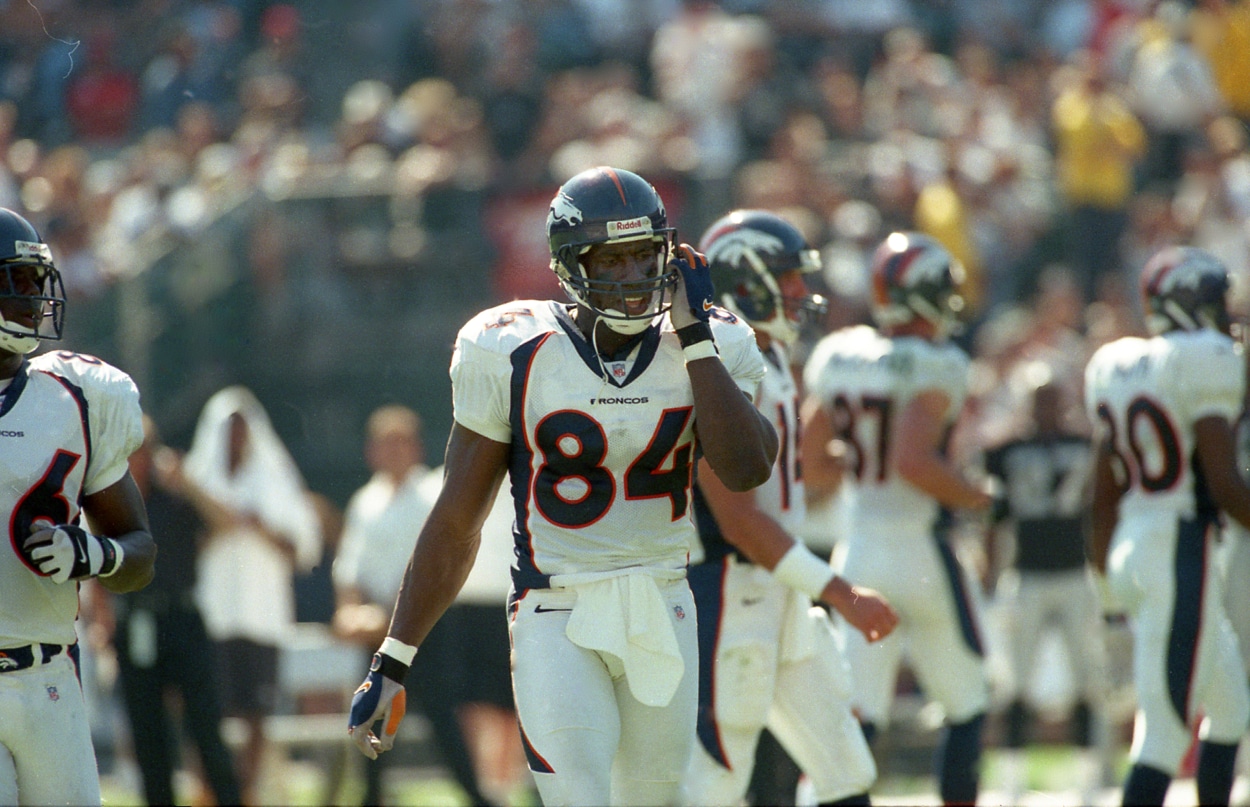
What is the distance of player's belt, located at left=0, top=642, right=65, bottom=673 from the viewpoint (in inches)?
166

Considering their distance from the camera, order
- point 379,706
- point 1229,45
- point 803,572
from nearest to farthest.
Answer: point 379,706, point 803,572, point 1229,45

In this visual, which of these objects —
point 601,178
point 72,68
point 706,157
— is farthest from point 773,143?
point 601,178

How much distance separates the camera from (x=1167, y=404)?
19.6 ft

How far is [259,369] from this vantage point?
11.6 metres

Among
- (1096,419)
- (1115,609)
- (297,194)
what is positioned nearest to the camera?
(1096,419)

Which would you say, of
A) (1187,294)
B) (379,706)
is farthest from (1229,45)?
(379,706)

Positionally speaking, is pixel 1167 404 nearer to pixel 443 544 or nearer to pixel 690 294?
pixel 690 294

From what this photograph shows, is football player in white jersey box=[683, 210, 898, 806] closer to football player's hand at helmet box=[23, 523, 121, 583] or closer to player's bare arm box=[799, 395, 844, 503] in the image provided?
player's bare arm box=[799, 395, 844, 503]

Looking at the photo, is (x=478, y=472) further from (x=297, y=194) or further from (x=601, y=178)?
(x=297, y=194)

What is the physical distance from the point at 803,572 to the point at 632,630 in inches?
44.0

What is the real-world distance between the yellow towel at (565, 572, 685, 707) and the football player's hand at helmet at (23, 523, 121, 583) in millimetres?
1153

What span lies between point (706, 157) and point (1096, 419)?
6.43m

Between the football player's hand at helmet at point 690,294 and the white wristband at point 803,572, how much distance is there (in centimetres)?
123

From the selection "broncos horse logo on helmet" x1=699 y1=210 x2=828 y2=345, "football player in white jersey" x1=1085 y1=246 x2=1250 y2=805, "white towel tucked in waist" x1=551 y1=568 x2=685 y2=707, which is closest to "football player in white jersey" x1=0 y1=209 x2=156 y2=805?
"white towel tucked in waist" x1=551 y1=568 x2=685 y2=707
